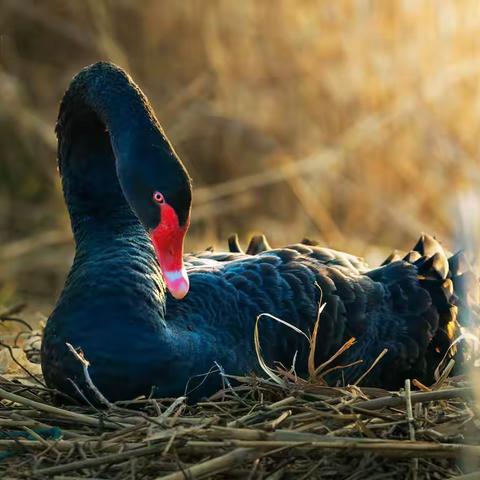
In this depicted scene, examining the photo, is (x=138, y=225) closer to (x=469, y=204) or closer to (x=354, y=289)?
(x=354, y=289)

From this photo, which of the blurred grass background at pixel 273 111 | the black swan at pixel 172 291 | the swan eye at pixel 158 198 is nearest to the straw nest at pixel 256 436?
the black swan at pixel 172 291

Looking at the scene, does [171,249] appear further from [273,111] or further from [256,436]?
[273,111]

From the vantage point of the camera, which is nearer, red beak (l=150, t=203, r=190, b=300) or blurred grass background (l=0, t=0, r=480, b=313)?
red beak (l=150, t=203, r=190, b=300)

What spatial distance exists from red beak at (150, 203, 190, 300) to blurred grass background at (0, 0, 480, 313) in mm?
2993

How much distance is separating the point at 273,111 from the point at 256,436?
197 inches

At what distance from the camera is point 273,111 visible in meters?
7.55

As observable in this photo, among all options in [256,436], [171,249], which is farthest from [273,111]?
[256,436]

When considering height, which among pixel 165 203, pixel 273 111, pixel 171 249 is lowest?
pixel 171 249

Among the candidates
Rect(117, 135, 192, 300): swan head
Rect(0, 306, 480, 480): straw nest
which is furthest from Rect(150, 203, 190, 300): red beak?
Rect(0, 306, 480, 480): straw nest

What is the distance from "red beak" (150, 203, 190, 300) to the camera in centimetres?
344

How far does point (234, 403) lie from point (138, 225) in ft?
2.88

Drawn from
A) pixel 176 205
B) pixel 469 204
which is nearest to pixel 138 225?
pixel 176 205

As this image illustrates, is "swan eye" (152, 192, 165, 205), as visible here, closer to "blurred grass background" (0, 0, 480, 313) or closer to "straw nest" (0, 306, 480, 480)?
"straw nest" (0, 306, 480, 480)

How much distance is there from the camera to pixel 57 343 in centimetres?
339
